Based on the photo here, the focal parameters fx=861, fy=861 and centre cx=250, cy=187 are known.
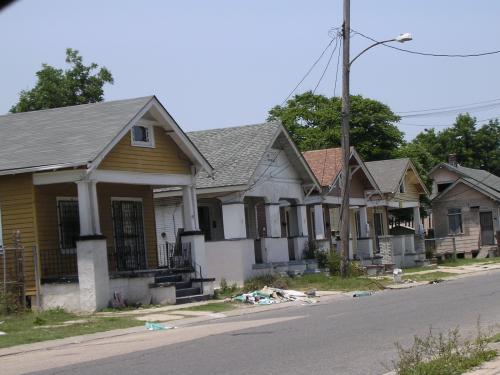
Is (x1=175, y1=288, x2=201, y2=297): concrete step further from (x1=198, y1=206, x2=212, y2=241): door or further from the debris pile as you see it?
(x1=198, y1=206, x2=212, y2=241): door

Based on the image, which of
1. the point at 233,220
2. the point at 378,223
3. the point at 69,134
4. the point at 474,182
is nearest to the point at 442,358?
→ the point at 69,134

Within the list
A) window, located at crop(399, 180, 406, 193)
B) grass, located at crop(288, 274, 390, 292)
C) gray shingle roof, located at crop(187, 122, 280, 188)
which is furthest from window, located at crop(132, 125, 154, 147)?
window, located at crop(399, 180, 406, 193)

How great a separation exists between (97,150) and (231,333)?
835cm

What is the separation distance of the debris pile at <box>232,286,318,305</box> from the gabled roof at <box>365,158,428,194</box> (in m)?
19.8

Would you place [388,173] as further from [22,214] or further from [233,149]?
[22,214]

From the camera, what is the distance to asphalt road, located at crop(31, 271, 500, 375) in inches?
442

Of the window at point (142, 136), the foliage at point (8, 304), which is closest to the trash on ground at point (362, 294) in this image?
the window at point (142, 136)

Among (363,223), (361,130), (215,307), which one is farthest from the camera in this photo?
(361,130)

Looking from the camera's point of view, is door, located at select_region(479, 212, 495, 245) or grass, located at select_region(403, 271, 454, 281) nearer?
grass, located at select_region(403, 271, 454, 281)

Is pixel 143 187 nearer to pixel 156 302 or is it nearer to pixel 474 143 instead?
pixel 156 302

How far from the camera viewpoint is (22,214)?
23469mm

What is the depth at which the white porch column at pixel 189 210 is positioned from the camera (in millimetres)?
27203

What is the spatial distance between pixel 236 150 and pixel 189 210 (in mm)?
5206

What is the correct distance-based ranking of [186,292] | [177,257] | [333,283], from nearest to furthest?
[186,292] → [177,257] → [333,283]
